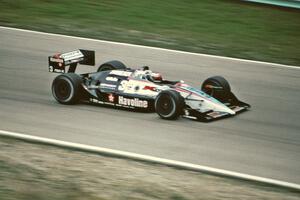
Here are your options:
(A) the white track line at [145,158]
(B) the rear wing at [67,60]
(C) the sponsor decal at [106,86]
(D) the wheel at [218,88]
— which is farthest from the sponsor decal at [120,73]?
(A) the white track line at [145,158]

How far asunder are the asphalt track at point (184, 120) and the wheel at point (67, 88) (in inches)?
5.4

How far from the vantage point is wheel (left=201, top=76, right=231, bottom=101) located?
1106cm

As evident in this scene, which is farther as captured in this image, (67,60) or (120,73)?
(67,60)

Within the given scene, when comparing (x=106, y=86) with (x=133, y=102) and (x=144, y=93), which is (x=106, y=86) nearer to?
(x=133, y=102)

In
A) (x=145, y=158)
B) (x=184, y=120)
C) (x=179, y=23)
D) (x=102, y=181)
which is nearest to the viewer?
(x=102, y=181)

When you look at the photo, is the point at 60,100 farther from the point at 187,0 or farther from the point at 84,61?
the point at 187,0

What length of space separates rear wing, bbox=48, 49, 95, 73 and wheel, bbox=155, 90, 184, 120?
1786mm

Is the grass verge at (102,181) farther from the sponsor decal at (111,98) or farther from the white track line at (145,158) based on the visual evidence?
the sponsor decal at (111,98)

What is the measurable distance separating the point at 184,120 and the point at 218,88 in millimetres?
808

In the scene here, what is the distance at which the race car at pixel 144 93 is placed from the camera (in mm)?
10547

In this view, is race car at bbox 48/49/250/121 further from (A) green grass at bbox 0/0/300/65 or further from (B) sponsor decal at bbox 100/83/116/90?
(A) green grass at bbox 0/0/300/65

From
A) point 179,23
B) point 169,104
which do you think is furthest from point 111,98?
point 179,23

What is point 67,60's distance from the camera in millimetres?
11641

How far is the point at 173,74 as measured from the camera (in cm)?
1346
